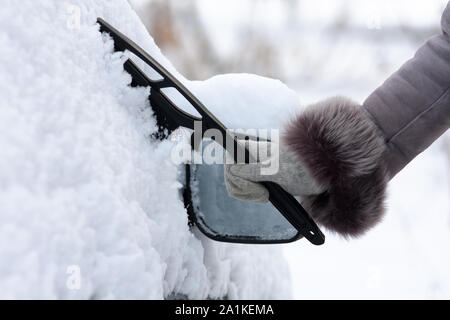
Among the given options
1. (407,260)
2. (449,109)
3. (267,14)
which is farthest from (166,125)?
(267,14)

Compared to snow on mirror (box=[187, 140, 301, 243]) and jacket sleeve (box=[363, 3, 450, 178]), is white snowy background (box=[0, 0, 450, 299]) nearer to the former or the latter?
snow on mirror (box=[187, 140, 301, 243])

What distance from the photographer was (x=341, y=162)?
4.13 ft

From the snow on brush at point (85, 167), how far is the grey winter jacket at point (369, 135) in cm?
13

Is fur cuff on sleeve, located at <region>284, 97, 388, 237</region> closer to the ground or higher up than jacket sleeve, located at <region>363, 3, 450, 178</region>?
closer to the ground

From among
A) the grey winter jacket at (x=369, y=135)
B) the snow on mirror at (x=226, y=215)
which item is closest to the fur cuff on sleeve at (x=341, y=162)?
the grey winter jacket at (x=369, y=135)

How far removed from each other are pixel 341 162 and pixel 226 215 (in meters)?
0.32

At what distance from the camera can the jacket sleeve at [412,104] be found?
1.37m

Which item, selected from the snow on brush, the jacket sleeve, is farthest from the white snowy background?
the jacket sleeve

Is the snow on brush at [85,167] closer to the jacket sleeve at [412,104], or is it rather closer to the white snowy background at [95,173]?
the white snowy background at [95,173]

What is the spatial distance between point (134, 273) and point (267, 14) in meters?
7.33

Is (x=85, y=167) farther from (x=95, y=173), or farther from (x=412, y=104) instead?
(x=412, y=104)

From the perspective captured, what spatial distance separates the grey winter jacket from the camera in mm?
1261

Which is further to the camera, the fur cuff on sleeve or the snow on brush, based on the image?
the fur cuff on sleeve

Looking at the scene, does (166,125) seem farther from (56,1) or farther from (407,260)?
(407,260)
